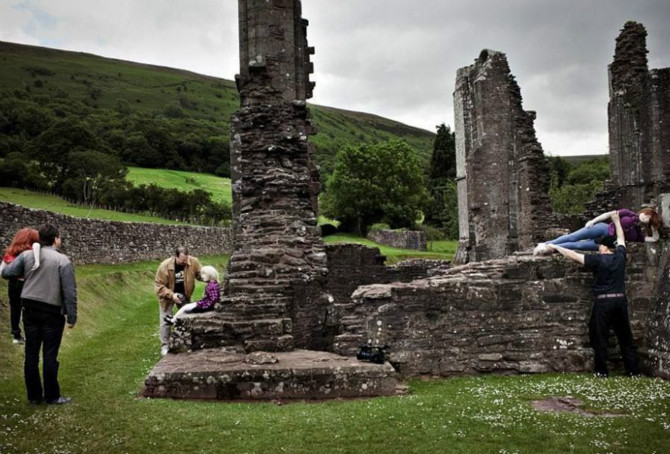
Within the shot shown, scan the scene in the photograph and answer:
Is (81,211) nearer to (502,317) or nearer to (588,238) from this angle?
(502,317)

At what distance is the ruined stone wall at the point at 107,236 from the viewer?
58.0 ft

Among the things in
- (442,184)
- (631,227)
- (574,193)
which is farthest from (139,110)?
(631,227)

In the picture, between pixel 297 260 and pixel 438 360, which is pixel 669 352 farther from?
pixel 297 260

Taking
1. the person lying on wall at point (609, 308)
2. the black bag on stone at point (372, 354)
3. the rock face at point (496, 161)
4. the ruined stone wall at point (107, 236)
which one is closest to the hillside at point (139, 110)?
the ruined stone wall at point (107, 236)

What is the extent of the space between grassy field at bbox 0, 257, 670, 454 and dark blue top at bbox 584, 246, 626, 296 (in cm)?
132

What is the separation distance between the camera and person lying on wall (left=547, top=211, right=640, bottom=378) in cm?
841

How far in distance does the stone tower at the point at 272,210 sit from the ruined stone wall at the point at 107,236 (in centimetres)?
787

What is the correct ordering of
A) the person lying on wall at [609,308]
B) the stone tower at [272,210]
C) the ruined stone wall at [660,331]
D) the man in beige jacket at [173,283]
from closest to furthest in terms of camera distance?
the ruined stone wall at [660,331], the person lying on wall at [609,308], the stone tower at [272,210], the man in beige jacket at [173,283]

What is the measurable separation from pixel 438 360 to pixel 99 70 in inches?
6140

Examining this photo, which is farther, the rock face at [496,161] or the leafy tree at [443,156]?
the leafy tree at [443,156]

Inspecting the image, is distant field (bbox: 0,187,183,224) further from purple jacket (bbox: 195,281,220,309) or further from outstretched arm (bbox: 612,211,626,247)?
outstretched arm (bbox: 612,211,626,247)

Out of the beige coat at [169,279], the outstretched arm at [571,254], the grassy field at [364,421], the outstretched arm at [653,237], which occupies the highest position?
the outstretched arm at [653,237]

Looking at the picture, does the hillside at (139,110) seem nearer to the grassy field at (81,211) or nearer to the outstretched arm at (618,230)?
the grassy field at (81,211)

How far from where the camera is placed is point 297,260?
1078cm
